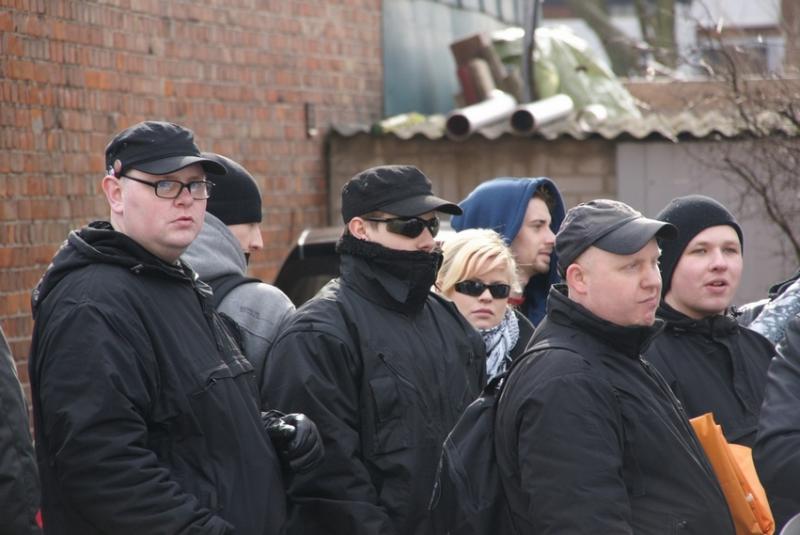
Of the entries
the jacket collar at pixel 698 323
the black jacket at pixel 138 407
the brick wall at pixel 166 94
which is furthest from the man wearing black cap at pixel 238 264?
the brick wall at pixel 166 94

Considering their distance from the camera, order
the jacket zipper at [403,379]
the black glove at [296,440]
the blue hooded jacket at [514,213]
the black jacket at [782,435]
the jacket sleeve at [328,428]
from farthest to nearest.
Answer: the blue hooded jacket at [514,213] → the jacket zipper at [403,379] → the jacket sleeve at [328,428] → the black glove at [296,440] → the black jacket at [782,435]

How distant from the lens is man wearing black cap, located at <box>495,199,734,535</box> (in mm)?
3293

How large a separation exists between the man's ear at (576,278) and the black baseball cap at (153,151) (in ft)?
3.31

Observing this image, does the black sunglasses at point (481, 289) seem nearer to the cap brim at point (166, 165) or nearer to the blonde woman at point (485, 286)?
the blonde woman at point (485, 286)

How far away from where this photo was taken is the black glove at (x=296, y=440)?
3.90 meters

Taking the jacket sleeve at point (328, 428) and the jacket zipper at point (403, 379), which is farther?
the jacket zipper at point (403, 379)

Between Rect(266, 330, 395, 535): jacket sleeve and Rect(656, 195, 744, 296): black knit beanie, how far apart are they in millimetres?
1107

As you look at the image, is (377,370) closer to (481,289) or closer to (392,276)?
(392,276)

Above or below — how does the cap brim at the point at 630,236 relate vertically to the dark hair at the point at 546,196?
above

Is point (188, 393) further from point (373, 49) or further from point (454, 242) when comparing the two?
point (373, 49)

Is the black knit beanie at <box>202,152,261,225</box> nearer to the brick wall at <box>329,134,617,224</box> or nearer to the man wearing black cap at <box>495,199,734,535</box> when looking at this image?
the man wearing black cap at <box>495,199,734,535</box>

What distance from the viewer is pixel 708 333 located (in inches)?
180

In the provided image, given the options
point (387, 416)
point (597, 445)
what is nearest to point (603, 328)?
point (597, 445)

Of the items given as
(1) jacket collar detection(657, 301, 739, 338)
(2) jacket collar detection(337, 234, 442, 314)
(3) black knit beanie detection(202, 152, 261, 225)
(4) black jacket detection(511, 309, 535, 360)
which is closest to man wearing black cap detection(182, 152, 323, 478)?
(3) black knit beanie detection(202, 152, 261, 225)
